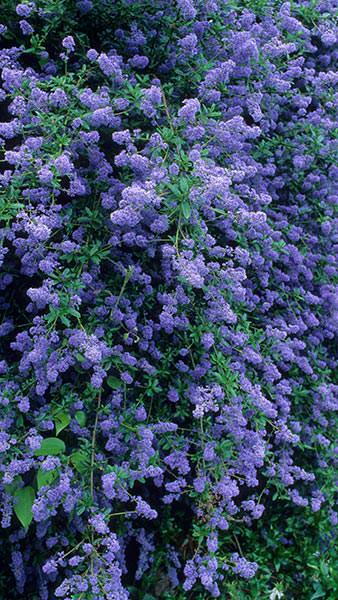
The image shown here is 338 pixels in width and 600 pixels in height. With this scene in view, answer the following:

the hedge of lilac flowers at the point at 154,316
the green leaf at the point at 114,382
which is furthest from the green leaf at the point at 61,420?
the green leaf at the point at 114,382

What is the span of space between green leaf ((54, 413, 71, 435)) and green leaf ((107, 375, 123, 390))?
22 cm

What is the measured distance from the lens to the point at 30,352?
277 centimetres

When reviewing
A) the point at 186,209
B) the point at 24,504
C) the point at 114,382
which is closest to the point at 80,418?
the point at 114,382

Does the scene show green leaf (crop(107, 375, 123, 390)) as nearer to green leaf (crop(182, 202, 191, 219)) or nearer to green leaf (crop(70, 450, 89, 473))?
green leaf (crop(70, 450, 89, 473))

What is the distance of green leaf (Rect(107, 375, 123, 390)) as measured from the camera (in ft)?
9.66

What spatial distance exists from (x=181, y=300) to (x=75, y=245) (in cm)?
48

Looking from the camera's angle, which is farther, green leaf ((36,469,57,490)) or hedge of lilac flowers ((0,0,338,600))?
hedge of lilac flowers ((0,0,338,600))

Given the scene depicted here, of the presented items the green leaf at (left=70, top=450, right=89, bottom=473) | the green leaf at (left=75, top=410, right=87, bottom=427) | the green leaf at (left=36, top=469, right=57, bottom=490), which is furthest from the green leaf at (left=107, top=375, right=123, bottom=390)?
the green leaf at (left=36, top=469, right=57, bottom=490)

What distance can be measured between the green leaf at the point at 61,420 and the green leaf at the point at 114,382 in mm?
221

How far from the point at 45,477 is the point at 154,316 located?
0.90 metres

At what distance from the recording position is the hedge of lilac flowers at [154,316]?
109 inches

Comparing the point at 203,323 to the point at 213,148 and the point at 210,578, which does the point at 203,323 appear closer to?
the point at 213,148

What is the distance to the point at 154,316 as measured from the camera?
3.28 m

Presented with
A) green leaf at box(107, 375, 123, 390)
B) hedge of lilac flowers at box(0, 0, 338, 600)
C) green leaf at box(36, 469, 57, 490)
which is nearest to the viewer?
green leaf at box(36, 469, 57, 490)
